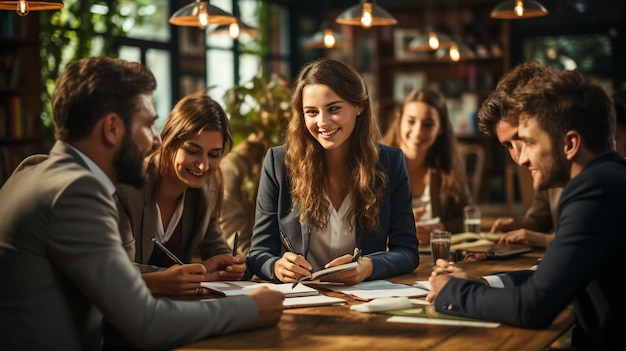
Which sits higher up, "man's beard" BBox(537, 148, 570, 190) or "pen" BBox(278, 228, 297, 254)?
"man's beard" BBox(537, 148, 570, 190)

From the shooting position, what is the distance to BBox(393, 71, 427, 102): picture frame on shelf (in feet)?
34.4

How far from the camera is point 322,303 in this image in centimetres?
236

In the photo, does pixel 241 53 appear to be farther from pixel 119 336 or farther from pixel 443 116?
pixel 119 336

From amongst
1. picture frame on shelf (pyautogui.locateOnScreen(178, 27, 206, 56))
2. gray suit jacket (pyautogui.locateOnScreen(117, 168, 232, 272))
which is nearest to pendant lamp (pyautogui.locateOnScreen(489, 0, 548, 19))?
gray suit jacket (pyautogui.locateOnScreen(117, 168, 232, 272))

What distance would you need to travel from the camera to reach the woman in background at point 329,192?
305cm

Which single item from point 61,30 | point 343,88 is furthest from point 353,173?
point 61,30

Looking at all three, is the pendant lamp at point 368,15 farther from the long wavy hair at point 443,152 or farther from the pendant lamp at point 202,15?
the pendant lamp at point 202,15

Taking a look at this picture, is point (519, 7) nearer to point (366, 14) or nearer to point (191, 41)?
point (366, 14)

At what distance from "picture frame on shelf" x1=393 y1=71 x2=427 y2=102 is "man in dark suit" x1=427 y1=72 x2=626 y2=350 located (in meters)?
8.45

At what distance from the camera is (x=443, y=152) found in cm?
466

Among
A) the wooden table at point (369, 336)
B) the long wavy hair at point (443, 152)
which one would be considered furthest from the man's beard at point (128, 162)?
the long wavy hair at point (443, 152)

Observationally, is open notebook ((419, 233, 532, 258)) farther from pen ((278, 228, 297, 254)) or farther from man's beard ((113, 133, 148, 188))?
man's beard ((113, 133, 148, 188))

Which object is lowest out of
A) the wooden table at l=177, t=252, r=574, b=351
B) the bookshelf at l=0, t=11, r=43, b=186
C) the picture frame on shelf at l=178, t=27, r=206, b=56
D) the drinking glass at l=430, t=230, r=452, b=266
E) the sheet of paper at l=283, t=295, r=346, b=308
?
the wooden table at l=177, t=252, r=574, b=351

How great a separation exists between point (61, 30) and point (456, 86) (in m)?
4.99
